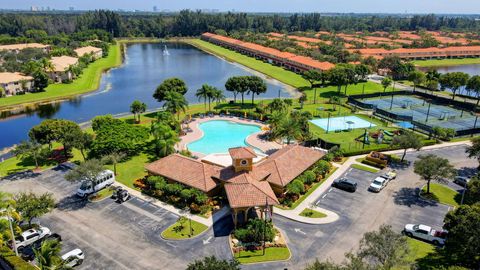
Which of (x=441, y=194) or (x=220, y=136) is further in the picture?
(x=220, y=136)

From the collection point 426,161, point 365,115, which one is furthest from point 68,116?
point 426,161

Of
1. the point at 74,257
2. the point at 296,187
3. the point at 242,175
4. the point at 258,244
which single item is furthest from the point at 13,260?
the point at 296,187

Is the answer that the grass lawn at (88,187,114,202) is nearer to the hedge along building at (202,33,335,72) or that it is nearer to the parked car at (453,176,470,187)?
the parked car at (453,176,470,187)

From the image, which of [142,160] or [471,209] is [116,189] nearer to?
[142,160]

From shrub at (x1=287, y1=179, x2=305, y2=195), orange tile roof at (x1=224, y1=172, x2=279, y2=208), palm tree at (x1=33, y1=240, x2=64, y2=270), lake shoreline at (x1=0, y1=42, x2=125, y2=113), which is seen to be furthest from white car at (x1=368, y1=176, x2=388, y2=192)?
lake shoreline at (x1=0, y1=42, x2=125, y2=113)

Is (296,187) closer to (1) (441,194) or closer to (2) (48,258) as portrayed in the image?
(1) (441,194)
